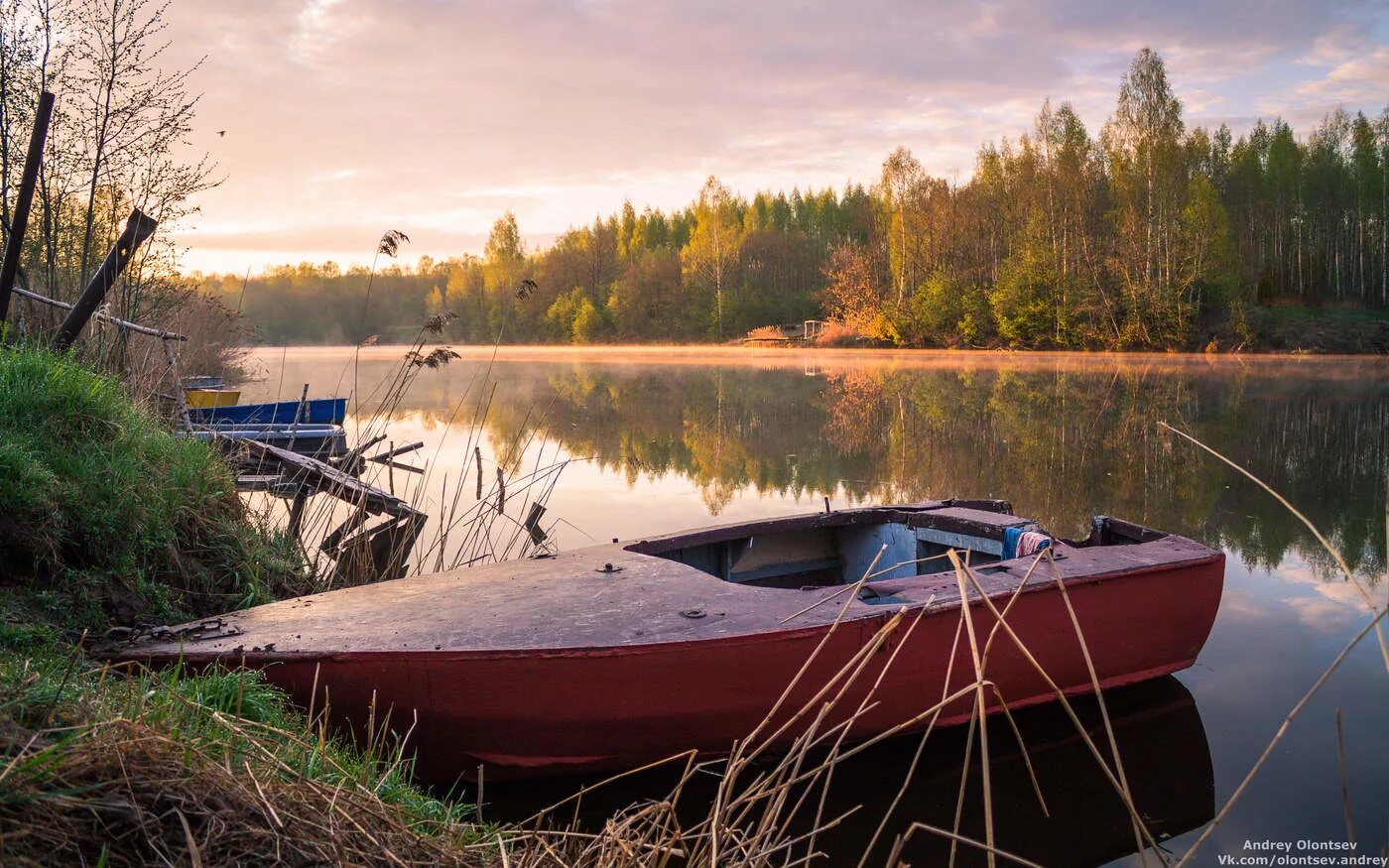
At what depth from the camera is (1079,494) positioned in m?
12.3

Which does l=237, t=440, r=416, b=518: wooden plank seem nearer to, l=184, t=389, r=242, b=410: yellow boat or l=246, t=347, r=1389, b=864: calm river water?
l=246, t=347, r=1389, b=864: calm river water

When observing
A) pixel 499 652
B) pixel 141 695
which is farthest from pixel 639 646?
pixel 141 695

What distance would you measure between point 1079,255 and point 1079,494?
113ft

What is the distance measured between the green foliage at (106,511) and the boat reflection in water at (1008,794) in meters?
2.15

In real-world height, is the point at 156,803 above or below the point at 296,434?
below

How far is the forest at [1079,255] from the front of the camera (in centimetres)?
4000

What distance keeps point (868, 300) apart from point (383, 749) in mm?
50212

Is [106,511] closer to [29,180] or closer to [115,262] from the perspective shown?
[115,262]

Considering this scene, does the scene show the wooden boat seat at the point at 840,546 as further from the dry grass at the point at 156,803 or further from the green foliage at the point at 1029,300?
the green foliage at the point at 1029,300

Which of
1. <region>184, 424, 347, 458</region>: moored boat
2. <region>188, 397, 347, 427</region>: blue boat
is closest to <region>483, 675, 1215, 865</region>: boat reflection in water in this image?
<region>184, 424, 347, 458</region>: moored boat

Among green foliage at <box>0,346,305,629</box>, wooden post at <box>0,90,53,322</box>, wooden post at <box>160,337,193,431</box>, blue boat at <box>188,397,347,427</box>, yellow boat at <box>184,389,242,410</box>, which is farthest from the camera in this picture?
blue boat at <box>188,397,347,427</box>

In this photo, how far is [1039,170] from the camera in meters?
45.5

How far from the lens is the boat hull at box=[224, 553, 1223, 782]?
395cm

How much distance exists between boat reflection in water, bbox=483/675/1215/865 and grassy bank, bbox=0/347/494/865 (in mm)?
1242
